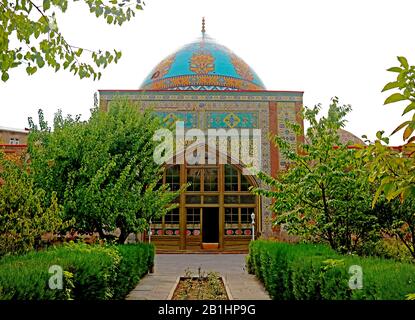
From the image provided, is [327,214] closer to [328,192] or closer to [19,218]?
[328,192]

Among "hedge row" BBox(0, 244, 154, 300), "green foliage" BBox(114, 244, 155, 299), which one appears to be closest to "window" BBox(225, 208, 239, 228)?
"green foliage" BBox(114, 244, 155, 299)

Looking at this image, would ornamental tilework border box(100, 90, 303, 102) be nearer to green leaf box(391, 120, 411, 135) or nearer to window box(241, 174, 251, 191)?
window box(241, 174, 251, 191)

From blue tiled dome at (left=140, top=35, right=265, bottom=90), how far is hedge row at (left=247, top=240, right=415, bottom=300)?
618 inches

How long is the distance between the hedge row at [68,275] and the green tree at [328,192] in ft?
8.74

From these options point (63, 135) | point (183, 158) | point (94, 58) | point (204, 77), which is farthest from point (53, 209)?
point (204, 77)

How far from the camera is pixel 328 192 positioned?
6512 millimetres

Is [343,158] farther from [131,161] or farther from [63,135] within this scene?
[63,135]

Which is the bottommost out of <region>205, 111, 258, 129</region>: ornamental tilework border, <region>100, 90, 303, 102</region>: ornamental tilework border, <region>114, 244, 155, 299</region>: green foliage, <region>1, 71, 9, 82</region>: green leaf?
<region>114, 244, 155, 299</region>: green foliage

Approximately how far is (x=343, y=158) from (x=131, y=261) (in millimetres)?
3927

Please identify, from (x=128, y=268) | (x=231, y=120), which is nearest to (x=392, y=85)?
(x=128, y=268)

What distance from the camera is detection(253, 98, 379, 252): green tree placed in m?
6.28

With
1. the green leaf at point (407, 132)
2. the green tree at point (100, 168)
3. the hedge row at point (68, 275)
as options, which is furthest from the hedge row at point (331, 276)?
the green tree at point (100, 168)

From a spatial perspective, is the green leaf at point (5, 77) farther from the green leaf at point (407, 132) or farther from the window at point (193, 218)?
the window at point (193, 218)

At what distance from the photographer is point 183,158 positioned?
18.6m
